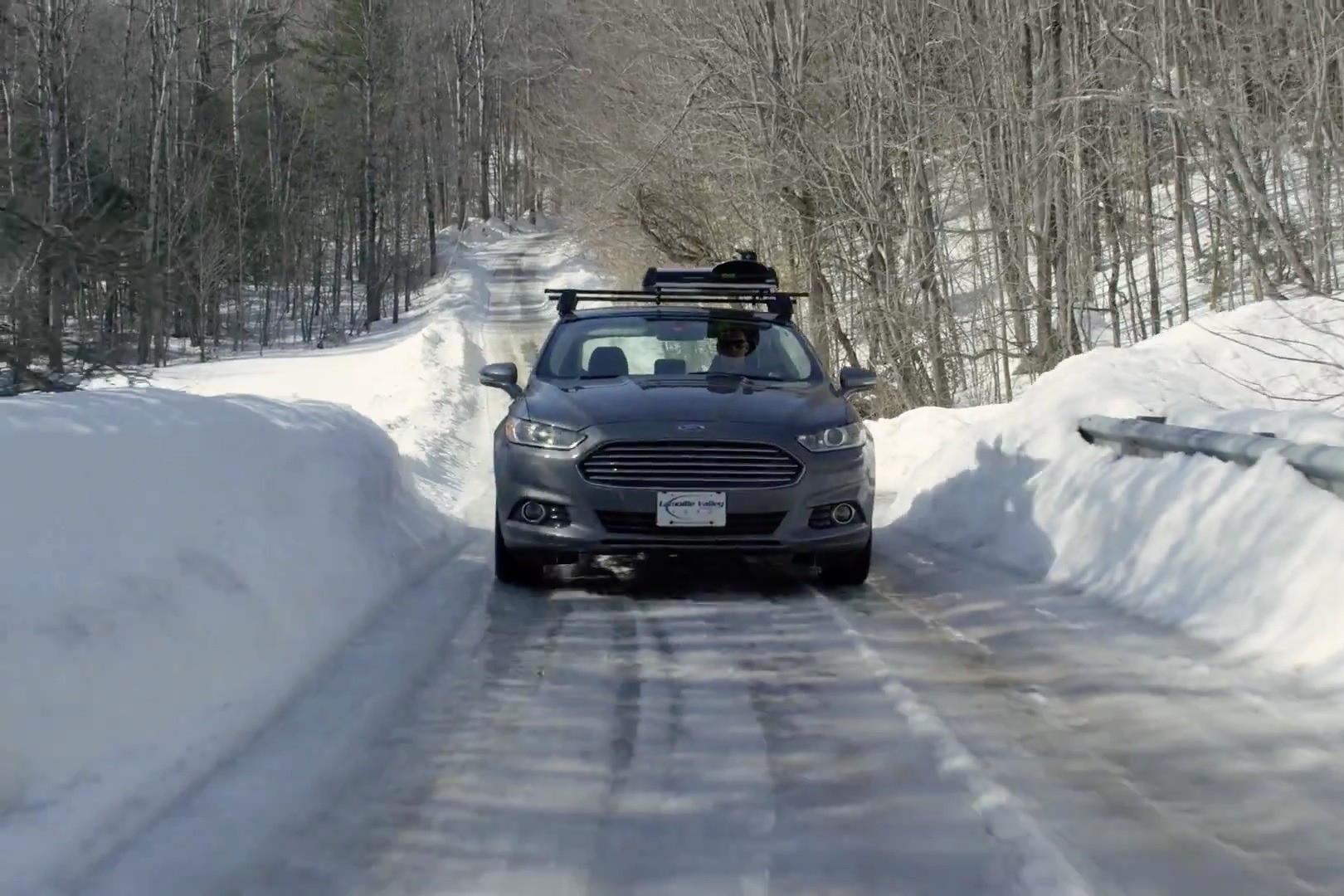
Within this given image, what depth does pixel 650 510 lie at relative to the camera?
24.1ft

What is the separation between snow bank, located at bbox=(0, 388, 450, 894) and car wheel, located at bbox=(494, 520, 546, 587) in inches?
24.7

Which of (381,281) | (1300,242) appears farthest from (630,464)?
(381,281)

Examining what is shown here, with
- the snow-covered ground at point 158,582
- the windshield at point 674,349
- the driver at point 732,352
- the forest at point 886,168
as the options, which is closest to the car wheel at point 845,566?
the windshield at point 674,349

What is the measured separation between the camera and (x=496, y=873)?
3531 mm

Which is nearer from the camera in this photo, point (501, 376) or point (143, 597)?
point (143, 597)

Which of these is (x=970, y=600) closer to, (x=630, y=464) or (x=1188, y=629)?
(x=1188, y=629)

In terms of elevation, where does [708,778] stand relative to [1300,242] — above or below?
below

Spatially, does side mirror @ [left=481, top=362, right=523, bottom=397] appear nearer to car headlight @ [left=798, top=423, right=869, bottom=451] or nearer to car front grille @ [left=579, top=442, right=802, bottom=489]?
car front grille @ [left=579, top=442, right=802, bottom=489]

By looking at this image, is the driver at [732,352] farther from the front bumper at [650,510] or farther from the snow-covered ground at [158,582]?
the snow-covered ground at [158,582]

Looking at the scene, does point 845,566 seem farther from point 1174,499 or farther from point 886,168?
point 886,168

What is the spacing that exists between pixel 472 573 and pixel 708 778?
4381 millimetres

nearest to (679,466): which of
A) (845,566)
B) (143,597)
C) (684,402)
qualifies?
(684,402)

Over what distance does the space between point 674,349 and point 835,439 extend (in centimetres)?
161

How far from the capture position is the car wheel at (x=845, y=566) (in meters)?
7.72
